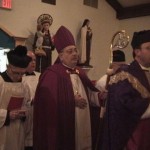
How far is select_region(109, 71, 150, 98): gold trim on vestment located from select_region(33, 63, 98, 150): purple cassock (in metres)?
0.82

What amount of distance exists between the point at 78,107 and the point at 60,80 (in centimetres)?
35

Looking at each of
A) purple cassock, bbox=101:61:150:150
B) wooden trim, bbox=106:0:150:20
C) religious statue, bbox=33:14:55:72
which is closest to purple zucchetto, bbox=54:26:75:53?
purple cassock, bbox=101:61:150:150

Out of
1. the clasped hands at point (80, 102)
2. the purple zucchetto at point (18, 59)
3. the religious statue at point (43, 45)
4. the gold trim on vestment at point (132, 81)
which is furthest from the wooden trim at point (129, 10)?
the gold trim on vestment at point (132, 81)

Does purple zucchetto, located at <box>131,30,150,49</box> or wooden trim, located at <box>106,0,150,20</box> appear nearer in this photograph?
purple zucchetto, located at <box>131,30,150,49</box>

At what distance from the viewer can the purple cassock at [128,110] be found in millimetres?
2922

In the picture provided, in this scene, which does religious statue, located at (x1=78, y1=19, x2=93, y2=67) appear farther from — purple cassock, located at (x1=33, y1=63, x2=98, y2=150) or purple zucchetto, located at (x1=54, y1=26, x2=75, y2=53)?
purple cassock, located at (x1=33, y1=63, x2=98, y2=150)

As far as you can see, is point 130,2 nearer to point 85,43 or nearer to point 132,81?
point 85,43

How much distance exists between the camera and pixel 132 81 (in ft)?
9.84

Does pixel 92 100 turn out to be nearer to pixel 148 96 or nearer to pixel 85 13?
pixel 148 96

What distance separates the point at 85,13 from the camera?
9.49m

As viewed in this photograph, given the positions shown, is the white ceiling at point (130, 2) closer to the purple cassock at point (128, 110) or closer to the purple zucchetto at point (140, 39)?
the purple zucchetto at point (140, 39)

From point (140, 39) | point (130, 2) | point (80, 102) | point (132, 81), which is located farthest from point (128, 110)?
point (130, 2)

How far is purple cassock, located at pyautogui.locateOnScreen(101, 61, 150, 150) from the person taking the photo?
2.92 m

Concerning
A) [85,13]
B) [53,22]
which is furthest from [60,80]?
[85,13]
